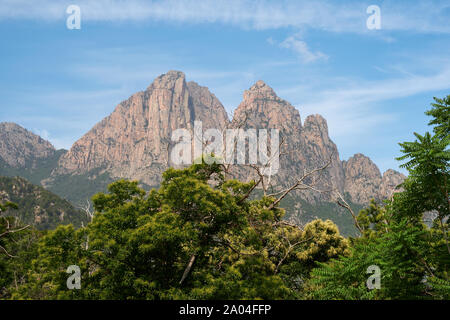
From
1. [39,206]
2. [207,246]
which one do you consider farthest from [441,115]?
[39,206]

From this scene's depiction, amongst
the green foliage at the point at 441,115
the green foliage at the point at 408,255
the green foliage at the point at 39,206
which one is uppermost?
the green foliage at the point at 39,206

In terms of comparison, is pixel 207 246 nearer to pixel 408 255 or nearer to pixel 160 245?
pixel 160 245

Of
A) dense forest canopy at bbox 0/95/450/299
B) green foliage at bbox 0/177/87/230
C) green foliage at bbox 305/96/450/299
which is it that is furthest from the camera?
green foliage at bbox 0/177/87/230

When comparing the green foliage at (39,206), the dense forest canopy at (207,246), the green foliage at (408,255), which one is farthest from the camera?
the green foliage at (39,206)

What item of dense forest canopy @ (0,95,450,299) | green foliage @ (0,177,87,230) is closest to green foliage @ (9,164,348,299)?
dense forest canopy @ (0,95,450,299)

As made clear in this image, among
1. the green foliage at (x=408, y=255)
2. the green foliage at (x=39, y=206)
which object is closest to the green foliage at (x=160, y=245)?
the green foliage at (x=408, y=255)

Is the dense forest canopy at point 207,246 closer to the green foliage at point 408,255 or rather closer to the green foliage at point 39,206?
the green foliage at point 408,255

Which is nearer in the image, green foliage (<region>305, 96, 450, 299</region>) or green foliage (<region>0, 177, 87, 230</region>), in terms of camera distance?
green foliage (<region>305, 96, 450, 299</region>)

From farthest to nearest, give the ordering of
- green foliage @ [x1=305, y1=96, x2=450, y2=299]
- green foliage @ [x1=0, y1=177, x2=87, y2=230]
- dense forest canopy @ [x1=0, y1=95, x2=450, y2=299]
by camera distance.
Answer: green foliage @ [x1=0, y1=177, x2=87, y2=230]
dense forest canopy @ [x1=0, y1=95, x2=450, y2=299]
green foliage @ [x1=305, y1=96, x2=450, y2=299]

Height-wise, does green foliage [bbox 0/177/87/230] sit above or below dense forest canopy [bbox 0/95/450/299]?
above

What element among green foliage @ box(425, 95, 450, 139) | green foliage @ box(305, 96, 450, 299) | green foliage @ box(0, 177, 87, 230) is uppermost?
green foliage @ box(0, 177, 87, 230)

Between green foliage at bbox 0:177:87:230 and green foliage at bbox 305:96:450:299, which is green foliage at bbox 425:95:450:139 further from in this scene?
green foliage at bbox 0:177:87:230

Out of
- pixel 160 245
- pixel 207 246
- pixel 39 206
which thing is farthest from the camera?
pixel 39 206
